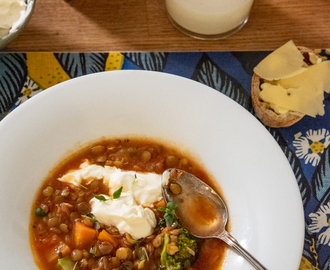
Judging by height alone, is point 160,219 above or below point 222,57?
below

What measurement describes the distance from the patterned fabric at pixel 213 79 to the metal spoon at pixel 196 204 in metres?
0.77

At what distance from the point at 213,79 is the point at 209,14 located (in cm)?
60

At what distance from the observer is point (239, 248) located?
223 cm

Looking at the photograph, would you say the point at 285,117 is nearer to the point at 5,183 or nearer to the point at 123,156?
the point at 123,156

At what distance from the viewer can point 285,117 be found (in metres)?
2.70

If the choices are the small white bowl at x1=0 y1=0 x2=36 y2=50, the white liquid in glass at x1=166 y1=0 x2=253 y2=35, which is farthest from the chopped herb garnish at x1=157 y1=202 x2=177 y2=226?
the small white bowl at x1=0 y1=0 x2=36 y2=50

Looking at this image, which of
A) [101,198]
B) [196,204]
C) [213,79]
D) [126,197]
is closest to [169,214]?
[196,204]

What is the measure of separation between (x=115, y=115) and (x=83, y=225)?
2.95 ft

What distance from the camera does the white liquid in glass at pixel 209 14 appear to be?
9.21ft

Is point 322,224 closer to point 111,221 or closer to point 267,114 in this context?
point 267,114

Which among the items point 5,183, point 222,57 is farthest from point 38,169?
point 222,57

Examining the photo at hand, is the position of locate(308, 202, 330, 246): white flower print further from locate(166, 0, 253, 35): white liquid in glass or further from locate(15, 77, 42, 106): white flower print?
locate(15, 77, 42, 106): white flower print

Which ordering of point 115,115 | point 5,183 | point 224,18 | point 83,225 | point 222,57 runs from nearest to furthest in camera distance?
point 5,183
point 83,225
point 115,115
point 224,18
point 222,57

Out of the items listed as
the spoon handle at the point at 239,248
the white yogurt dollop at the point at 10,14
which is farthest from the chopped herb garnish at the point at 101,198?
the white yogurt dollop at the point at 10,14
